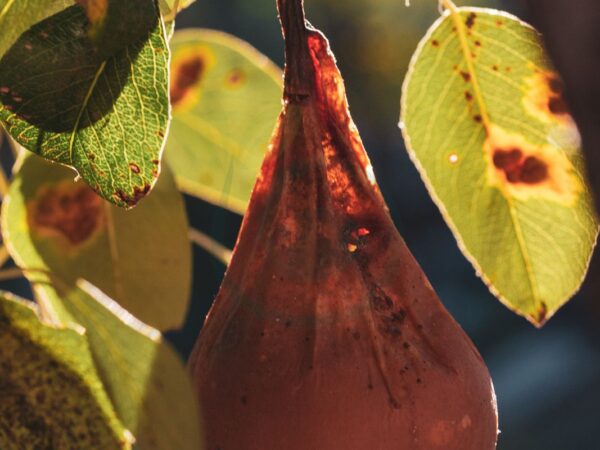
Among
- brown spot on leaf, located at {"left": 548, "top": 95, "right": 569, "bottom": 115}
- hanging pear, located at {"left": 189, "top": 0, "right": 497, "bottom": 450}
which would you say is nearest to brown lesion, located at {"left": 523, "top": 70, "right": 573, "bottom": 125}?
brown spot on leaf, located at {"left": 548, "top": 95, "right": 569, "bottom": 115}

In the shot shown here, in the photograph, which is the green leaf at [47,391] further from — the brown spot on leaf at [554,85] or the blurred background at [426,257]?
the blurred background at [426,257]

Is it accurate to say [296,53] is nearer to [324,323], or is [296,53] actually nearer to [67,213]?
[324,323]

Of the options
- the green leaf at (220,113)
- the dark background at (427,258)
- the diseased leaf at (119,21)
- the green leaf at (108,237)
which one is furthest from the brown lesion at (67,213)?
the dark background at (427,258)

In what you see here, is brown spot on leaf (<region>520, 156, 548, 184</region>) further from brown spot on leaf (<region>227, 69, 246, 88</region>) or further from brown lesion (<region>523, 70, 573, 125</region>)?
brown spot on leaf (<region>227, 69, 246, 88</region>)

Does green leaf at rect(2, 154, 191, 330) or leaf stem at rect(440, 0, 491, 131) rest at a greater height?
leaf stem at rect(440, 0, 491, 131)

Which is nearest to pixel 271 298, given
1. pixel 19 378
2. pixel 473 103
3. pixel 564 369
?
pixel 19 378

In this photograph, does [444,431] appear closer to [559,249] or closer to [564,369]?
[559,249]

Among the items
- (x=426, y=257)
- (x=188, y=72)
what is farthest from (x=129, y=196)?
(x=426, y=257)
